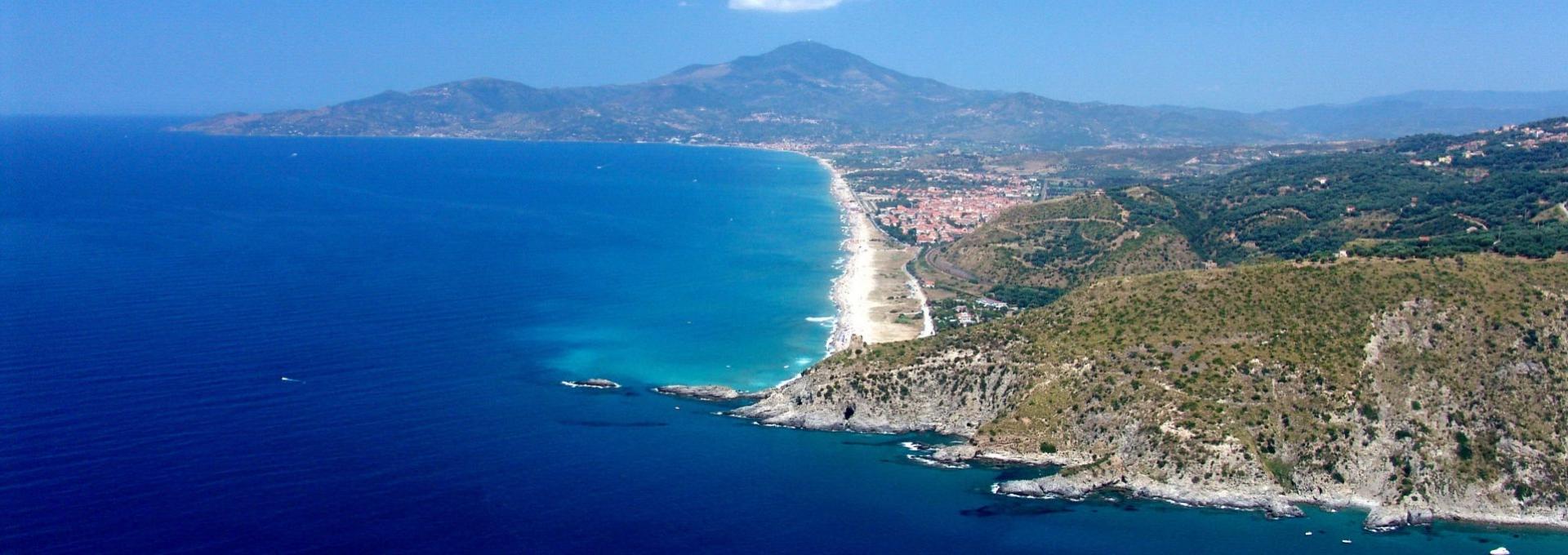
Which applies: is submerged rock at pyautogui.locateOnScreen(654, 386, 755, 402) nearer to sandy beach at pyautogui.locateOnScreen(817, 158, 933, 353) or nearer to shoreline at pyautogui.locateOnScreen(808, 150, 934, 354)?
shoreline at pyautogui.locateOnScreen(808, 150, 934, 354)

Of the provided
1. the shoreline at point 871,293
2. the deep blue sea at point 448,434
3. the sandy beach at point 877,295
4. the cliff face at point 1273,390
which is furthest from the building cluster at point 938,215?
the cliff face at point 1273,390

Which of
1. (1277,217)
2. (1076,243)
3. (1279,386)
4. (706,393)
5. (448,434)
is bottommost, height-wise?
(706,393)

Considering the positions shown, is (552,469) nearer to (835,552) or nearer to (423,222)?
(835,552)

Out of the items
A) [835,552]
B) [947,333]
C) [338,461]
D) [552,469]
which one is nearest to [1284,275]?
[947,333]

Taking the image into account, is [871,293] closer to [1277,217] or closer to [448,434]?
[1277,217]

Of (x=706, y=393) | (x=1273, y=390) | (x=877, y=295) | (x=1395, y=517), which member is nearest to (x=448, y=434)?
(x=706, y=393)
